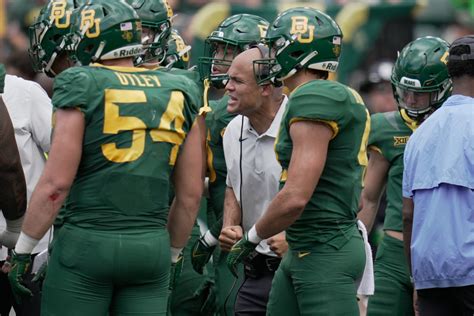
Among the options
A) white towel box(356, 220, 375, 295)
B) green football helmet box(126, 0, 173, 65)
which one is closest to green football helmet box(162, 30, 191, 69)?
green football helmet box(126, 0, 173, 65)

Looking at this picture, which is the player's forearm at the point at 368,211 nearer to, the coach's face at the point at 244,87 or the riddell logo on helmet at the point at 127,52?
the coach's face at the point at 244,87

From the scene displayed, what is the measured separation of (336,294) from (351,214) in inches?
17.6

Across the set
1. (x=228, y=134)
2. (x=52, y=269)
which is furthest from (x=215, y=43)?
(x=52, y=269)

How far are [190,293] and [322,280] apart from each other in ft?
6.29

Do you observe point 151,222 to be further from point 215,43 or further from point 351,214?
point 215,43

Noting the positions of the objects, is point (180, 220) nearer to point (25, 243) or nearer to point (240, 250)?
point (240, 250)

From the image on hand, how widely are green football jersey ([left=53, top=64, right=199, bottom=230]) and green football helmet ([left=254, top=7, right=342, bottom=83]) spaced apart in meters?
0.79

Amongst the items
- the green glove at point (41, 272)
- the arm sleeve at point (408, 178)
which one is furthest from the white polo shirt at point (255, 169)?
the green glove at point (41, 272)

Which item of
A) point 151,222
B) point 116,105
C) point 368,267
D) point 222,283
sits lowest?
point 222,283

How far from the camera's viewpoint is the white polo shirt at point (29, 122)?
7.54 metres

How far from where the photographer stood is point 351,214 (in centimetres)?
667

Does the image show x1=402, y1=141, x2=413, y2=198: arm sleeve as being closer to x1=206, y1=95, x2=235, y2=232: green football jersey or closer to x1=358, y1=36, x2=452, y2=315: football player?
x1=358, y1=36, x2=452, y2=315: football player

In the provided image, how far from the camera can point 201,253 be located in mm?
7750

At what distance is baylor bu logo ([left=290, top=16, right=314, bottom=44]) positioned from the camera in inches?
268
